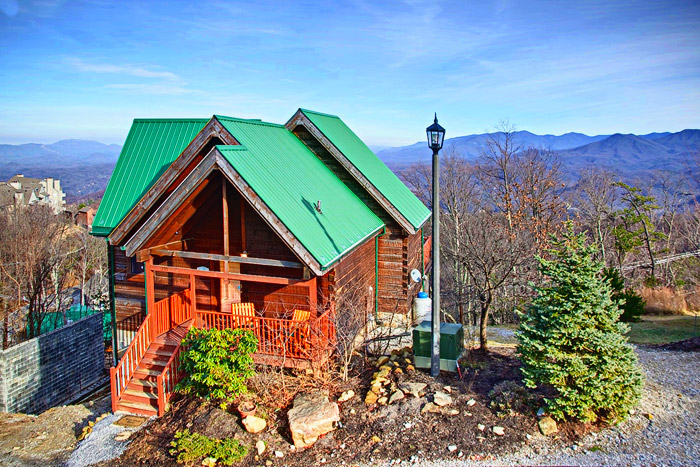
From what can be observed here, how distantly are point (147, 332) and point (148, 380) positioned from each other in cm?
132

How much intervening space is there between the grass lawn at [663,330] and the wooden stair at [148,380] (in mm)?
14303

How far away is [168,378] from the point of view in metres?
12.4

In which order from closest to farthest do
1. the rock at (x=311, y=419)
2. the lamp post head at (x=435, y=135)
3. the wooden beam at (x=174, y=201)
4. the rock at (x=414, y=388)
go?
1. the rock at (x=311, y=419)
2. the lamp post head at (x=435, y=135)
3. the rock at (x=414, y=388)
4. the wooden beam at (x=174, y=201)

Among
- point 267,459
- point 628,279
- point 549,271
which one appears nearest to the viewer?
point 267,459

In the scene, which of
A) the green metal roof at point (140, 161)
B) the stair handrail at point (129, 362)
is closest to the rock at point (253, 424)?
the stair handrail at point (129, 362)

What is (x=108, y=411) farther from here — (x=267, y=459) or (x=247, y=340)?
(x=267, y=459)

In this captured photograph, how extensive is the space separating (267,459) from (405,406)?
9.80 ft

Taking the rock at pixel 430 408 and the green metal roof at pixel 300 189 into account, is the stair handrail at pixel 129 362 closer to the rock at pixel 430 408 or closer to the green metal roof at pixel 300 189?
the green metal roof at pixel 300 189

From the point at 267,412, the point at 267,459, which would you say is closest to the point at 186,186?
the point at 267,412

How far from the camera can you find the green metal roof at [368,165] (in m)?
18.0

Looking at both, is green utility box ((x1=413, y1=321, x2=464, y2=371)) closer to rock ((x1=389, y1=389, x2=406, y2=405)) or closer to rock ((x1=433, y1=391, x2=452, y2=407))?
rock ((x1=433, y1=391, x2=452, y2=407))

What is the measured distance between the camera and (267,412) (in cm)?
1112

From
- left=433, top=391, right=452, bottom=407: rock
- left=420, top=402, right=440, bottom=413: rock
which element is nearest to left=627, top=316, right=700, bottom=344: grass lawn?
left=433, top=391, right=452, bottom=407: rock

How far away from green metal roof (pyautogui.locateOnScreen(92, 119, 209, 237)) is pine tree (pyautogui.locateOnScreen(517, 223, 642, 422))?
13.1 m
